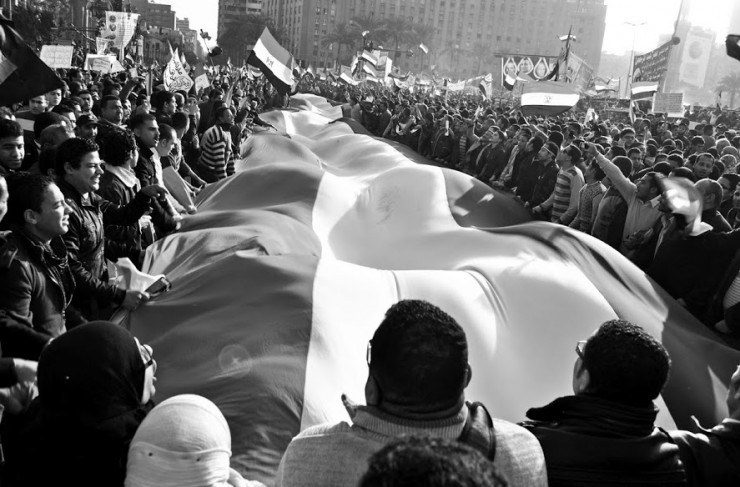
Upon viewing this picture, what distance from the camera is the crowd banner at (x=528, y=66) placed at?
17.7m

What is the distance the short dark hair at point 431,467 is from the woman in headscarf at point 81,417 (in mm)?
962

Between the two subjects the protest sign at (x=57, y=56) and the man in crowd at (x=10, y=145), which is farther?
the protest sign at (x=57, y=56)

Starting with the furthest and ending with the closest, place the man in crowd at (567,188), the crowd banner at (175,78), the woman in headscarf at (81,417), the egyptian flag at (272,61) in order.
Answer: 1. the egyptian flag at (272,61)
2. the crowd banner at (175,78)
3. the man in crowd at (567,188)
4. the woman in headscarf at (81,417)

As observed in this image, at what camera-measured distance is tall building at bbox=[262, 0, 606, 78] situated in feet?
320

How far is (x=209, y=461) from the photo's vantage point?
1611mm

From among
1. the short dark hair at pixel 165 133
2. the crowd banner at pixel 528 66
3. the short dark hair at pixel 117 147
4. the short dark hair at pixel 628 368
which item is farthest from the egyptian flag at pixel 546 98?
the short dark hair at pixel 628 368

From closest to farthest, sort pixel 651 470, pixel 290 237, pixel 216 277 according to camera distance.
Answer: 1. pixel 651 470
2. pixel 216 277
3. pixel 290 237

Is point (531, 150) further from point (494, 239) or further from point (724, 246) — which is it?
point (724, 246)

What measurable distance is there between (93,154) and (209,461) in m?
2.31

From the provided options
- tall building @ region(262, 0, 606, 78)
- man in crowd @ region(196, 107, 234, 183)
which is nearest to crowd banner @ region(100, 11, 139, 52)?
man in crowd @ region(196, 107, 234, 183)

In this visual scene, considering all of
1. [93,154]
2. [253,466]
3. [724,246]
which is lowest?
[253,466]

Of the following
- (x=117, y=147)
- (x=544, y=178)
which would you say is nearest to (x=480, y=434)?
(x=117, y=147)

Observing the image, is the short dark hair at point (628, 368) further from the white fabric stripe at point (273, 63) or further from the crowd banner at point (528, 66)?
the crowd banner at point (528, 66)

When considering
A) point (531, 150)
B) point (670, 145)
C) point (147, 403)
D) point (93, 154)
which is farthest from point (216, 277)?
point (670, 145)
